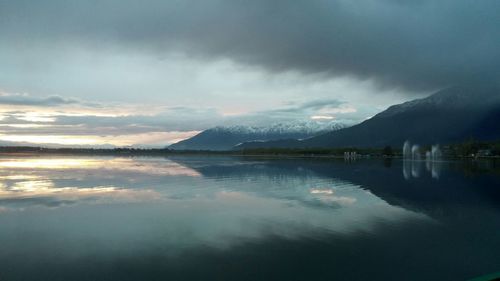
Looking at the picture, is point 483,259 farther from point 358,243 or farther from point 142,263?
point 142,263

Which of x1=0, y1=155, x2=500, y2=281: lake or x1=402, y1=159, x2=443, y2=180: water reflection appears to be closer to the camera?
x1=0, y1=155, x2=500, y2=281: lake

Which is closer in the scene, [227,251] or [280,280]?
[280,280]

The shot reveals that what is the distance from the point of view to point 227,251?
47.7 ft

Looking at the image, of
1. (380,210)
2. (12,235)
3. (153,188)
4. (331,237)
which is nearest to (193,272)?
(331,237)

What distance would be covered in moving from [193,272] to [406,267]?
677 centimetres

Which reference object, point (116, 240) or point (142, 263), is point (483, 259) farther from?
point (116, 240)

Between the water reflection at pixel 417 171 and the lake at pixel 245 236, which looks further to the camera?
the water reflection at pixel 417 171

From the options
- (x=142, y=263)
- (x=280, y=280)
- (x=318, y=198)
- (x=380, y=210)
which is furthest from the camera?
(x=318, y=198)

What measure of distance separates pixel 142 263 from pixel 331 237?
765 centimetres

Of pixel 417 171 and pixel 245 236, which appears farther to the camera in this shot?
pixel 417 171

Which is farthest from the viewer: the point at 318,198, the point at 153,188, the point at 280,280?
the point at 153,188

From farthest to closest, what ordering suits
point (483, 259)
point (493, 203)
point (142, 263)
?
point (493, 203) → point (483, 259) → point (142, 263)

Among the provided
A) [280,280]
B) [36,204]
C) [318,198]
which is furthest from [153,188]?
[280,280]

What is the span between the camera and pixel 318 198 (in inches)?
1121
